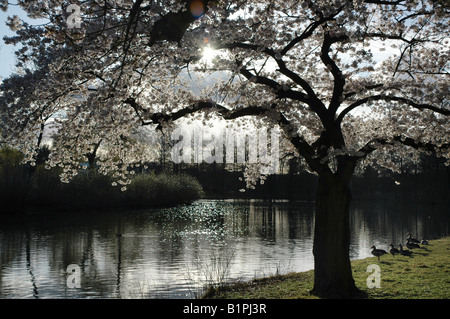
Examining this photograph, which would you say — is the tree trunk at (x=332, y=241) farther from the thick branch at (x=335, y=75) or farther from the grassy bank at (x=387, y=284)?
the thick branch at (x=335, y=75)

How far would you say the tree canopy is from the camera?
30.9 ft

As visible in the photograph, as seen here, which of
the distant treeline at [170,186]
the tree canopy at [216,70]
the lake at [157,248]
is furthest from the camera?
the distant treeline at [170,186]

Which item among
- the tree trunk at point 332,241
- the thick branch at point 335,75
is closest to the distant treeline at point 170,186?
the tree trunk at point 332,241

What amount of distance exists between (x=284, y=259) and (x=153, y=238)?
9.49m

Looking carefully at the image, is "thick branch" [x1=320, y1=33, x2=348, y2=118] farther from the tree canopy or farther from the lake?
the lake

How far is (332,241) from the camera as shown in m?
10.3

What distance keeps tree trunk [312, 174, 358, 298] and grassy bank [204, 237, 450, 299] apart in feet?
1.81

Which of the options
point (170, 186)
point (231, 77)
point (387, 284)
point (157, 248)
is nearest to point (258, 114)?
point (231, 77)

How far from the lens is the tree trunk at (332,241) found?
1023cm

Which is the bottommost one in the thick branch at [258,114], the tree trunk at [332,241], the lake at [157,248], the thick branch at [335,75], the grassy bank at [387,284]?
the lake at [157,248]

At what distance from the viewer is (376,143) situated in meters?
10.7

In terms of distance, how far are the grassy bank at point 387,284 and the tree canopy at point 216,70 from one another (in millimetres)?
3323

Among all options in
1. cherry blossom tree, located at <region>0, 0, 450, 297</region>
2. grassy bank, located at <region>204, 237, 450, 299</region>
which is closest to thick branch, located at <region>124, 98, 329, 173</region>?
cherry blossom tree, located at <region>0, 0, 450, 297</region>
